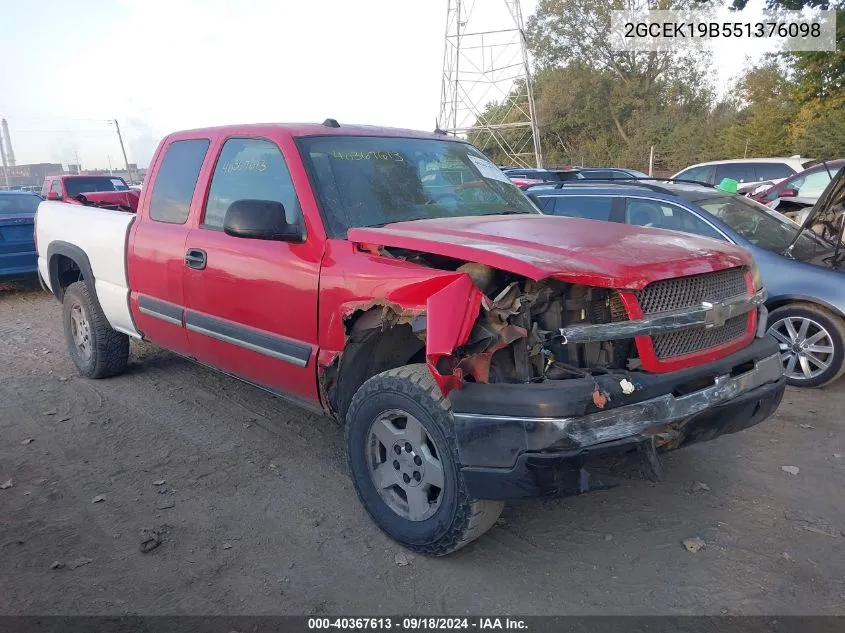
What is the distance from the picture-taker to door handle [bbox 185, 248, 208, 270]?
4.09 meters

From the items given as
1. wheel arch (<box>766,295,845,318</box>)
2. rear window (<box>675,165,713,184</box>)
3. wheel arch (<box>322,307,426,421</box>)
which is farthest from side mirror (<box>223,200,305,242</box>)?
rear window (<box>675,165,713,184</box>)

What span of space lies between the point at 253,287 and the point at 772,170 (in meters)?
13.7

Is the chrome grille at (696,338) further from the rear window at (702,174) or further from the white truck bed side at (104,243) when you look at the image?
the rear window at (702,174)

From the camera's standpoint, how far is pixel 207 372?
5.88 m

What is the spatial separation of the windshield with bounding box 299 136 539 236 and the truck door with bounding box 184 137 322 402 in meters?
0.21

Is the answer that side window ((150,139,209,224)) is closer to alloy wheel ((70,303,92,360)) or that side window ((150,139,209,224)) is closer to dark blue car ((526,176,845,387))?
alloy wheel ((70,303,92,360))

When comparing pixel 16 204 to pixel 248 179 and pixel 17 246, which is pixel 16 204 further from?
pixel 248 179

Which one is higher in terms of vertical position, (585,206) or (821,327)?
(585,206)

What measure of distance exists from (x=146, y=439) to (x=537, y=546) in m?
2.76

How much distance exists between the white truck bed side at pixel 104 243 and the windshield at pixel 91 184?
37.0ft

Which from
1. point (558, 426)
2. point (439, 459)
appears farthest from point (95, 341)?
point (558, 426)

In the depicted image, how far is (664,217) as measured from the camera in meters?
6.01

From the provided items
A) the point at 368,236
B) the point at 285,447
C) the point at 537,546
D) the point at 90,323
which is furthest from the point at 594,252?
the point at 90,323

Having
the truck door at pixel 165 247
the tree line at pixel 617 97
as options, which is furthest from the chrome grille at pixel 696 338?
the tree line at pixel 617 97
